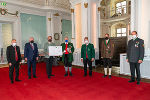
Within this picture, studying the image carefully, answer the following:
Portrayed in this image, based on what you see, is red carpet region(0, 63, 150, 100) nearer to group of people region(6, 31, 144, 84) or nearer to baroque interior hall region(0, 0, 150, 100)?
baroque interior hall region(0, 0, 150, 100)

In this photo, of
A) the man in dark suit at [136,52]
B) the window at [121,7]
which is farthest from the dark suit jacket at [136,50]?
the window at [121,7]

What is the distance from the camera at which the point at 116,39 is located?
25.6 ft

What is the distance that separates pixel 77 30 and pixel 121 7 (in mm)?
8146

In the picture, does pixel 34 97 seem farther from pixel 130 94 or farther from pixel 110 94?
pixel 130 94

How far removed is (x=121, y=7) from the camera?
46.5 ft

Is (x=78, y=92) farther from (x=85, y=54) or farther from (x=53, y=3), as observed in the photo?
(x=53, y=3)

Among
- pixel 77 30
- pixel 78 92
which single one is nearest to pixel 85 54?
pixel 78 92

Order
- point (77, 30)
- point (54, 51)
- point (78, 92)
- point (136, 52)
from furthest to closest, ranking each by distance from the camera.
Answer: point (77, 30), point (54, 51), point (136, 52), point (78, 92)

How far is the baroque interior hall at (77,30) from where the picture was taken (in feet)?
14.2

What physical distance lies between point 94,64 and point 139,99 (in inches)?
173

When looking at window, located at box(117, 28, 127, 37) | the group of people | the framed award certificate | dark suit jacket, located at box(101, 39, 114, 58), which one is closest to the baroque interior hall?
window, located at box(117, 28, 127, 37)

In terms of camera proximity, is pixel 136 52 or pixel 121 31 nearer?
pixel 136 52

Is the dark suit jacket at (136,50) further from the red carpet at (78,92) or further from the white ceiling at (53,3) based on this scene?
the white ceiling at (53,3)

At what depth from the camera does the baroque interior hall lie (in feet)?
14.2
